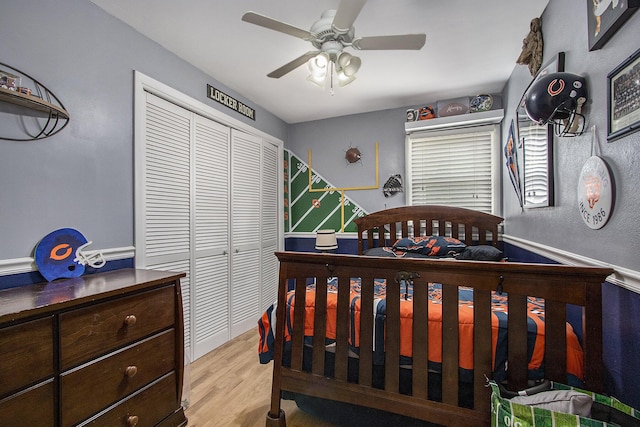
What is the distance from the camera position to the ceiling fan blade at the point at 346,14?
4.55 feet

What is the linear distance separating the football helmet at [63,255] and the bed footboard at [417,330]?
1.17m

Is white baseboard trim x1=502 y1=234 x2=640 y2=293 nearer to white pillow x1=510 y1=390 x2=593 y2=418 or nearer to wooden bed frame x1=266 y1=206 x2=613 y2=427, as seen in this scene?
wooden bed frame x1=266 y1=206 x2=613 y2=427

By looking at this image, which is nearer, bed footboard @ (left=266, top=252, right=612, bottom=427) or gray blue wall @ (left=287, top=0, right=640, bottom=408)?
gray blue wall @ (left=287, top=0, right=640, bottom=408)

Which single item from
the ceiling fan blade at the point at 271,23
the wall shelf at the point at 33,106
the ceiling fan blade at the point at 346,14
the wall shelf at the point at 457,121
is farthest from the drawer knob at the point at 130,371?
the wall shelf at the point at 457,121

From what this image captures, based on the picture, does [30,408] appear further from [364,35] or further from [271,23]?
[364,35]

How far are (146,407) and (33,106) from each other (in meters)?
1.69

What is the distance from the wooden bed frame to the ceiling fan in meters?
1.24

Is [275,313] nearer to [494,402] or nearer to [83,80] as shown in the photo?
[494,402]

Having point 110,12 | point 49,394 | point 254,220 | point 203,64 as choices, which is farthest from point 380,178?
point 49,394

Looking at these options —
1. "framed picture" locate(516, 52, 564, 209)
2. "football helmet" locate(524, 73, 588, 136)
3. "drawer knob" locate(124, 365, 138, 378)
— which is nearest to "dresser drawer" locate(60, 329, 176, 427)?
"drawer knob" locate(124, 365, 138, 378)

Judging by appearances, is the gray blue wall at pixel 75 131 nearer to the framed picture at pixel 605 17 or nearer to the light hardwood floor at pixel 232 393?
the light hardwood floor at pixel 232 393

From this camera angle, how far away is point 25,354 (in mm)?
1092

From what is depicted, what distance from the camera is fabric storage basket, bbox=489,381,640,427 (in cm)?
92

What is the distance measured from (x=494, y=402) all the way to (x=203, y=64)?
300 centimetres
